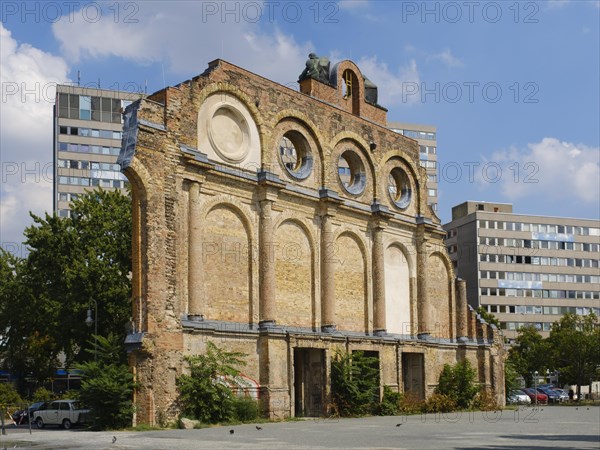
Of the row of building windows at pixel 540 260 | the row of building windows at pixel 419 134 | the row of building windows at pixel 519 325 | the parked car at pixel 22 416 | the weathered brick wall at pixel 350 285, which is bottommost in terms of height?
the parked car at pixel 22 416

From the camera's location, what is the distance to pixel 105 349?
27.3m

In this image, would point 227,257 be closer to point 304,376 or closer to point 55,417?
point 304,376

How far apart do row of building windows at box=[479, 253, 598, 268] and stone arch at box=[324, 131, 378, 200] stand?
66.0 metres

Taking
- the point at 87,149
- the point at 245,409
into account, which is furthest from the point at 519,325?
the point at 245,409

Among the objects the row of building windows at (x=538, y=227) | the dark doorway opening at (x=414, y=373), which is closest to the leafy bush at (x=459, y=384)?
the dark doorway opening at (x=414, y=373)

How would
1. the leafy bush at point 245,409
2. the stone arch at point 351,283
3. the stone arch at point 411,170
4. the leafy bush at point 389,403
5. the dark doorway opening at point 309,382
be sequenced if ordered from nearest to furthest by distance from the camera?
the leafy bush at point 245,409, the dark doorway opening at point 309,382, the leafy bush at point 389,403, the stone arch at point 351,283, the stone arch at point 411,170

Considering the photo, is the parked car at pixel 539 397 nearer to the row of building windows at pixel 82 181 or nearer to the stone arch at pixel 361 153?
the stone arch at pixel 361 153

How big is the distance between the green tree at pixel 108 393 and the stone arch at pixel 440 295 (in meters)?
19.5

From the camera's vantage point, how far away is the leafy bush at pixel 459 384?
131ft

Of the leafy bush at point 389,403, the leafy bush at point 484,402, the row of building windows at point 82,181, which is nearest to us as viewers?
the leafy bush at point 389,403

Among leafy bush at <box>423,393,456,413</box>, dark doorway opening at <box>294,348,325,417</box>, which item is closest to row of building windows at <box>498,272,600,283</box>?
leafy bush at <box>423,393,456,413</box>

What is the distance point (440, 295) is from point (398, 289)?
3981 mm

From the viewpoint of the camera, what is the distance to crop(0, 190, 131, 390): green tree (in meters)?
41.3

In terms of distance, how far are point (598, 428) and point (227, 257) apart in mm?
14283
